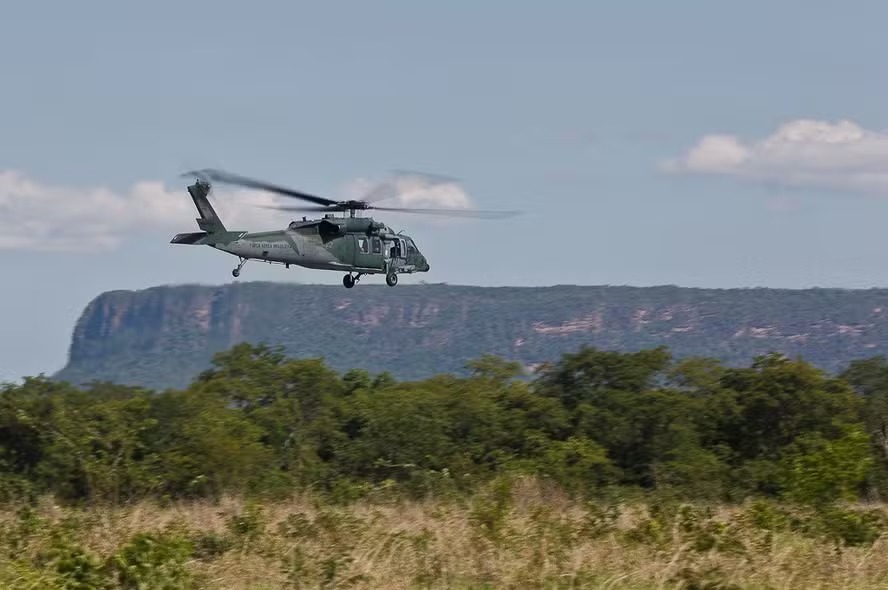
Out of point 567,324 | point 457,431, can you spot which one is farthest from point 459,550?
point 567,324

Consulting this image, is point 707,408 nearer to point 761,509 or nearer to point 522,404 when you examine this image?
point 522,404

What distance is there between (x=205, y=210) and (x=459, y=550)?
17.7 metres

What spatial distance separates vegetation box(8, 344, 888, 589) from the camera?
1683cm

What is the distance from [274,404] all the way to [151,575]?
2789 cm

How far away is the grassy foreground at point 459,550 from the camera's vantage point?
633 inches

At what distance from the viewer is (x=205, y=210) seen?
3359cm

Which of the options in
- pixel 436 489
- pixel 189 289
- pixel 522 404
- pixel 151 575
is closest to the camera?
pixel 151 575

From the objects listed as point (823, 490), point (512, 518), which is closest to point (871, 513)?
point (823, 490)

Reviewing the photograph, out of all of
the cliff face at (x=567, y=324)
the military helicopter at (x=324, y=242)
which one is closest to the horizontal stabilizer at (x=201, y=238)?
the military helicopter at (x=324, y=242)

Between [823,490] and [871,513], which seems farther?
[823,490]

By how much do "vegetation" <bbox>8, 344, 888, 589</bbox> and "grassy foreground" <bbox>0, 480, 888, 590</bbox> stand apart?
0.04m

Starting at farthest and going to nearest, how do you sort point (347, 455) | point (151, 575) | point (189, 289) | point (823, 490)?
point (189, 289), point (347, 455), point (823, 490), point (151, 575)

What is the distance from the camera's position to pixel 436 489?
1239 inches

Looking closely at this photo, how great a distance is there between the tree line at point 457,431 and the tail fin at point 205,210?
557 cm
